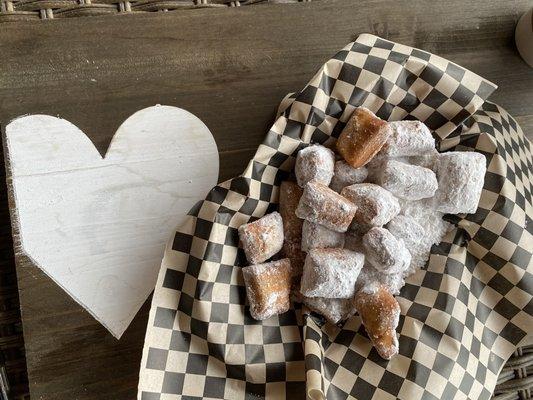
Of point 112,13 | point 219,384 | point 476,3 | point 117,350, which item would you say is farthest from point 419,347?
point 112,13

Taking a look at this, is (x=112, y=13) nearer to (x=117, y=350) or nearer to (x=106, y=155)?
(x=106, y=155)

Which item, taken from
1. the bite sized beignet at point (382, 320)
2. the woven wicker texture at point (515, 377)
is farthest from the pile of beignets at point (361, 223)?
the woven wicker texture at point (515, 377)

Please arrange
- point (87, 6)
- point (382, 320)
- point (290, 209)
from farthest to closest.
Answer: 1. point (87, 6)
2. point (290, 209)
3. point (382, 320)

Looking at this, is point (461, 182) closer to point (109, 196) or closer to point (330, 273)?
point (330, 273)

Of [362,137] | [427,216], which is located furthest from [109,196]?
[427,216]

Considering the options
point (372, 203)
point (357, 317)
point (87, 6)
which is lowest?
point (357, 317)

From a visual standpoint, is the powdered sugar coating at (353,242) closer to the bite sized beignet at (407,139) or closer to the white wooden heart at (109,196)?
the bite sized beignet at (407,139)

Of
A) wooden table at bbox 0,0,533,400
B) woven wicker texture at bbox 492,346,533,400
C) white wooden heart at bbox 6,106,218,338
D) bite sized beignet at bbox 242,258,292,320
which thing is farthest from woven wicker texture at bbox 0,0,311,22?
woven wicker texture at bbox 492,346,533,400
